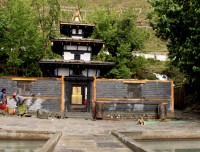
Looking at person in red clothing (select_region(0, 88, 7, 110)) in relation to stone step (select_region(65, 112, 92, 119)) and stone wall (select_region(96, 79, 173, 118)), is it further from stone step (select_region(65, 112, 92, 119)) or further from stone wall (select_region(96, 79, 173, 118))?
stone wall (select_region(96, 79, 173, 118))

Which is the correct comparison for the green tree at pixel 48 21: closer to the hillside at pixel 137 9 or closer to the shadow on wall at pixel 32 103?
the hillside at pixel 137 9

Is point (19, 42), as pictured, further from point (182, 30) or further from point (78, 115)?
point (182, 30)

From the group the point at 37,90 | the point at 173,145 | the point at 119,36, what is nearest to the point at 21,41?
the point at 119,36

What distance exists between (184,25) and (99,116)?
8.72 metres

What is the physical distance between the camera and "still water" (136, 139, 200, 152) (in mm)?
11344

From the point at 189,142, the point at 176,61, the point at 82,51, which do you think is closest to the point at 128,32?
the point at 82,51

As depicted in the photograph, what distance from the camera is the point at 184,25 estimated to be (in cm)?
2155

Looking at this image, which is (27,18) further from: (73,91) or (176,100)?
(176,100)

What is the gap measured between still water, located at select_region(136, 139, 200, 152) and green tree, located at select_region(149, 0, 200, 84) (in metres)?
7.73

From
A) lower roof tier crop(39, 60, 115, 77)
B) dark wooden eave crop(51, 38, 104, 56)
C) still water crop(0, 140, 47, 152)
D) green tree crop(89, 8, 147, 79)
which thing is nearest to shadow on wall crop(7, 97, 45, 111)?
lower roof tier crop(39, 60, 115, 77)

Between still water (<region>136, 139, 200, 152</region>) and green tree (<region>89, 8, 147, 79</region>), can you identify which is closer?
still water (<region>136, 139, 200, 152</region>)

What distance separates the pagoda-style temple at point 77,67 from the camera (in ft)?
78.8

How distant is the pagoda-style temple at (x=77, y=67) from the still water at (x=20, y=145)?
11.5 m

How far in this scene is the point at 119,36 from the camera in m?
41.7
